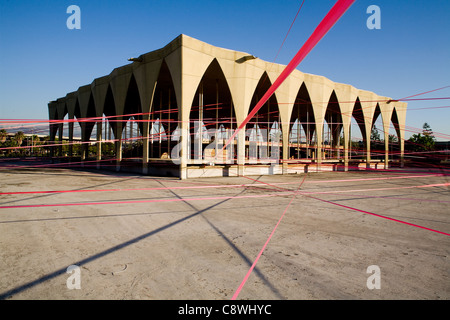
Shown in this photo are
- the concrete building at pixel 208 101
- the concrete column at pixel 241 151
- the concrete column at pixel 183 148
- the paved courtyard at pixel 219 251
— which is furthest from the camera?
the concrete column at pixel 241 151

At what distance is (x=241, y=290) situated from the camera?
287 cm

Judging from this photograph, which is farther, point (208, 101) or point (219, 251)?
point (208, 101)

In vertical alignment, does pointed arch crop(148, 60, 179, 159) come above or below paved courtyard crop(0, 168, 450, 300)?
above

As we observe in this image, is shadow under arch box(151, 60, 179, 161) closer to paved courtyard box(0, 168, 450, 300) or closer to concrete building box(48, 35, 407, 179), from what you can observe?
concrete building box(48, 35, 407, 179)

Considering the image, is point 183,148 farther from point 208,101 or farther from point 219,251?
point 208,101

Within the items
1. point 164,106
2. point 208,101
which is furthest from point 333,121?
point 164,106

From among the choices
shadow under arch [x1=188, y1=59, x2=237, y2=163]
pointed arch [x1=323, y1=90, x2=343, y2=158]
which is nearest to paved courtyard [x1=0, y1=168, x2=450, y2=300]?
shadow under arch [x1=188, y1=59, x2=237, y2=163]

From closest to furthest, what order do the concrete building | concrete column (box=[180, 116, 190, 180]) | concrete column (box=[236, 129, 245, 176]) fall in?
1. concrete column (box=[180, 116, 190, 180])
2. the concrete building
3. concrete column (box=[236, 129, 245, 176])

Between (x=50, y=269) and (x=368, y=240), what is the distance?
20.2ft

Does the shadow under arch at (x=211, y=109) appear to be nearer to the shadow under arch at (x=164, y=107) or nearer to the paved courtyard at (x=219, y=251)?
the shadow under arch at (x=164, y=107)

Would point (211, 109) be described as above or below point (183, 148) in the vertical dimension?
above

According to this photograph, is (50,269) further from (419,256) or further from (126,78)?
(126,78)

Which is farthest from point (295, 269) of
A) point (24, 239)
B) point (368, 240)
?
point (24, 239)

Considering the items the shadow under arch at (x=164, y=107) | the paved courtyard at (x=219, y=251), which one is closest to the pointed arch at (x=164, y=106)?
the shadow under arch at (x=164, y=107)
